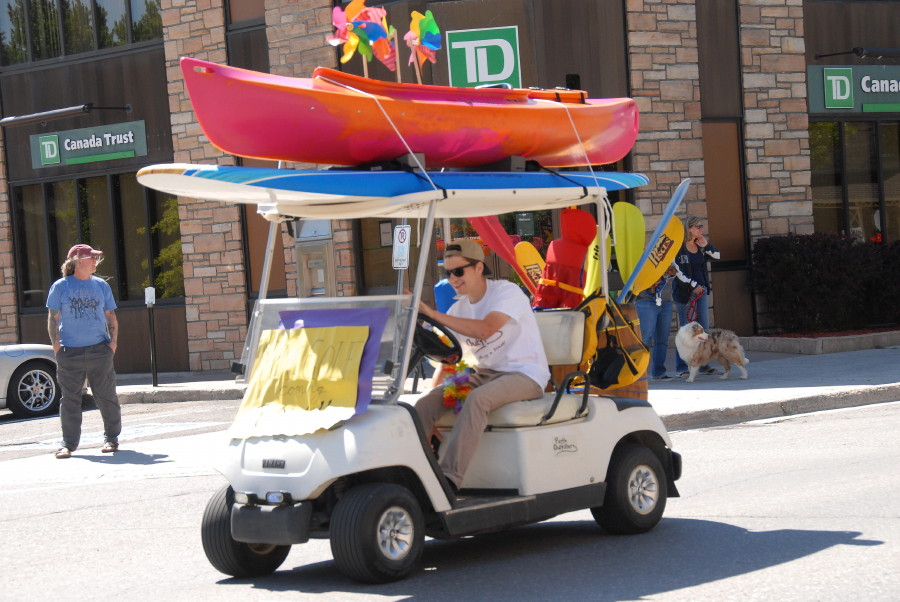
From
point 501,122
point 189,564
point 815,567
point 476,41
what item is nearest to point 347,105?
point 501,122

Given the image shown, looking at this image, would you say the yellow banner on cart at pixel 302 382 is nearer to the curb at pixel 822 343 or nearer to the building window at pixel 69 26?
the curb at pixel 822 343

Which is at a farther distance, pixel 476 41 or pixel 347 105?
pixel 476 41

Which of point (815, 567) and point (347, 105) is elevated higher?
point (347, 105)

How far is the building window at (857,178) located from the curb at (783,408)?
6843 mm

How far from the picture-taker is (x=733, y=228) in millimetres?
18125

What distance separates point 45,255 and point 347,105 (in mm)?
16653

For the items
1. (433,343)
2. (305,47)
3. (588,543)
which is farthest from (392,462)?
(305,47)

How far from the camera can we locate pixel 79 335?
1162cm

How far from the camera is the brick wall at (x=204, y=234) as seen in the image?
19.3 metres

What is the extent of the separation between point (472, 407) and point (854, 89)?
1472 centimetres

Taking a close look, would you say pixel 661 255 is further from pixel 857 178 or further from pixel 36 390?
pixel 857 178

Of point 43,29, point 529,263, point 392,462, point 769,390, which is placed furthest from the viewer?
point 43,29

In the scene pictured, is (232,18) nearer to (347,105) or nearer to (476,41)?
(476,41)

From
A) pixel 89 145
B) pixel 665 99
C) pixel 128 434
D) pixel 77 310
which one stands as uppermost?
pixel 89 145
